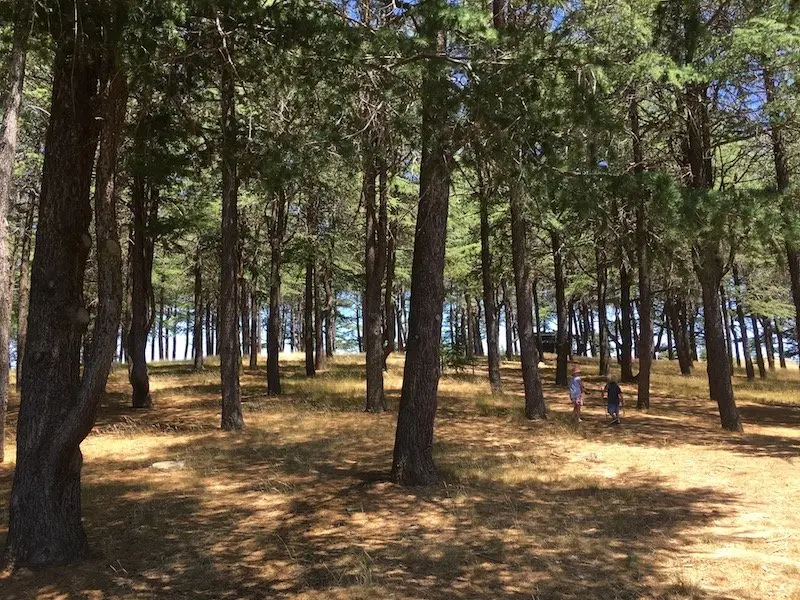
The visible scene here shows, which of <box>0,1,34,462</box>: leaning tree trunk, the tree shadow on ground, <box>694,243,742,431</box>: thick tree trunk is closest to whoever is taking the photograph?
the tree shadow on ground

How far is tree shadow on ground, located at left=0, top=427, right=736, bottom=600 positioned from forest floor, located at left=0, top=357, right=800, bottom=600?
0.08ft

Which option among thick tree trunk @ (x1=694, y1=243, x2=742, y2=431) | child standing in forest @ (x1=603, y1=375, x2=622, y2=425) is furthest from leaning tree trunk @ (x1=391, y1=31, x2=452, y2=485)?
thick tree trunk @ (x1=694, y1=243, x2=742, y2=431)

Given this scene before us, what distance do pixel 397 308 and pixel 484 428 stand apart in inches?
1145

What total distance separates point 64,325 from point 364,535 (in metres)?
3.61

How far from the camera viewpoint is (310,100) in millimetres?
7145

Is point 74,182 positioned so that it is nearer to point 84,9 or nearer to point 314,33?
point 84,9

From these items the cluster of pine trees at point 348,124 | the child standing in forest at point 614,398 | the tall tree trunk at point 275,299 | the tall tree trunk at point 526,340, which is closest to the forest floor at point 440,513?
the child standing in forest at point 614,398

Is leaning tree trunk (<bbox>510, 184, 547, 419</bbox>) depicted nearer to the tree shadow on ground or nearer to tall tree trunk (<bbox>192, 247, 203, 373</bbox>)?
the tree shadow on ground

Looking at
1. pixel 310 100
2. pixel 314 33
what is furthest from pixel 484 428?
pixel 314 33

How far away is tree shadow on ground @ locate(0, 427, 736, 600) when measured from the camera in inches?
200

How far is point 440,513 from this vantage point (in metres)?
7.02

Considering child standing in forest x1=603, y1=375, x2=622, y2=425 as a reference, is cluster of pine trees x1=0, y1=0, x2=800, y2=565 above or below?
above

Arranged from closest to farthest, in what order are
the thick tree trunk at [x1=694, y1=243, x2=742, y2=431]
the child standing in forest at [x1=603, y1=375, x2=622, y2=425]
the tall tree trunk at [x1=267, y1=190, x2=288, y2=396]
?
the thick tree trunk at [x1=694, y1=243, x2=742, y2=431] → the child standing in forest at [x1=603, y1=375, x2=622, y2=425] → the tall tree trunk at [x1=267, y1=190, x2=288, y2=396]

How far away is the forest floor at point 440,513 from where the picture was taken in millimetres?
5117
